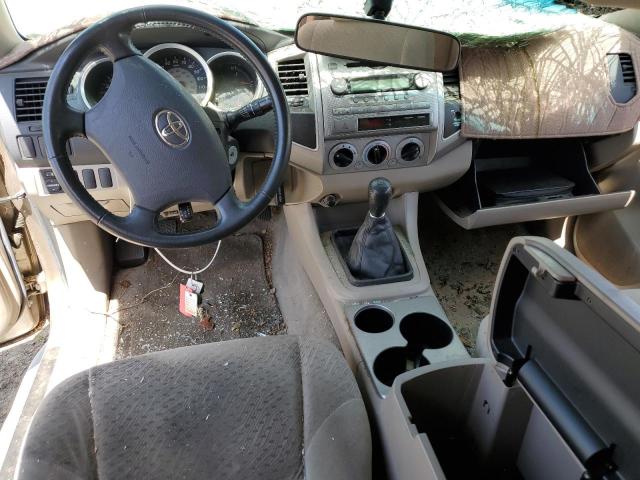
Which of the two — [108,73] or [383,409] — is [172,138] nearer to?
[108,73]

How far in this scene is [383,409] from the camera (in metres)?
1.13

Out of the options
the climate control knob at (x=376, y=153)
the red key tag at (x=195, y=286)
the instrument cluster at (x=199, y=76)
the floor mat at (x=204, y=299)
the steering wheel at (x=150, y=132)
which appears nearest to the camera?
the steering wheel at (x=150, y=132)

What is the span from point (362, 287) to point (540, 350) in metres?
0.83

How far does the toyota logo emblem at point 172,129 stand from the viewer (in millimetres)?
1112

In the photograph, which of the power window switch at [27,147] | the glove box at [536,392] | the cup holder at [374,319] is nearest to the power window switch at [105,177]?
the power window switch at [27,147]

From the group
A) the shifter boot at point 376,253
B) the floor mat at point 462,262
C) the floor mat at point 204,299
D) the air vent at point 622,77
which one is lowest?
the floor mat at point 204,299

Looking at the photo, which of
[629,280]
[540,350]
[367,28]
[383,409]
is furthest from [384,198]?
[629,280]

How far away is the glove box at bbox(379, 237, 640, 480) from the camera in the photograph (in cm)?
68

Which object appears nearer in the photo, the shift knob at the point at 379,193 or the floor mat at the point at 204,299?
the shift knob at the point at 379,193

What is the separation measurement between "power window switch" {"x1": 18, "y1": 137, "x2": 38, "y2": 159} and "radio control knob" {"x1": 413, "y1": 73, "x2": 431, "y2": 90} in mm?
1141

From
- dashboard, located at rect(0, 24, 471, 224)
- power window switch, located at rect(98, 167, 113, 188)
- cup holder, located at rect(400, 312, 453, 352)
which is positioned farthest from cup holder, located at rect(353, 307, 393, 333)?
power window switch, located at rect(98, 167, 113, 188)

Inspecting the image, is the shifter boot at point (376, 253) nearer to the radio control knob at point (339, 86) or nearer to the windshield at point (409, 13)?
the radio control knob at point (339, 86)

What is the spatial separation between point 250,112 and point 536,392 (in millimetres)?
866

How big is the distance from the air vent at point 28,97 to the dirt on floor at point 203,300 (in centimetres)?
85
